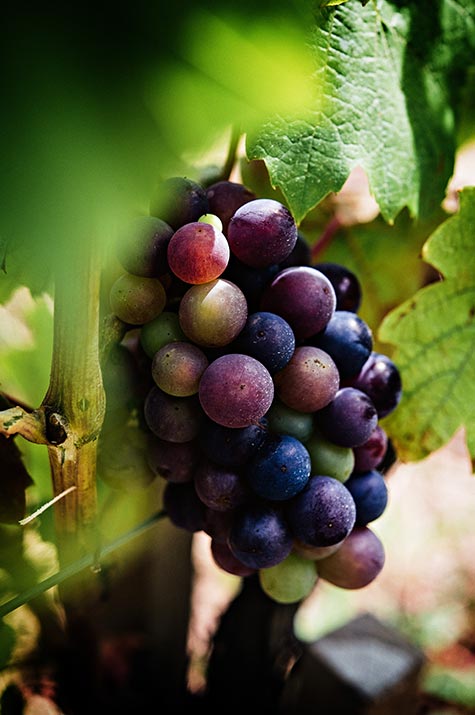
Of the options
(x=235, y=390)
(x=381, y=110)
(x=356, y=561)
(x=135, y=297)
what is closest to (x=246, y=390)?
(x=235, y=390)

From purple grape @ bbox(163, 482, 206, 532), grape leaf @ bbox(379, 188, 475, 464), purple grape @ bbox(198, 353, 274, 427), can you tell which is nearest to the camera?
purple grape @ bbox(198, 353, 274, 427)

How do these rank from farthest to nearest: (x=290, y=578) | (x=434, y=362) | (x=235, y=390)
A: (x=434, y=362), (x=290, y=578), (x=235, y=390)

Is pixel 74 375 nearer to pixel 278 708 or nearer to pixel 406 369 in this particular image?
pixel 406 369

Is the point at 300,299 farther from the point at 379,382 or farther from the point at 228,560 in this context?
the point at 228,560

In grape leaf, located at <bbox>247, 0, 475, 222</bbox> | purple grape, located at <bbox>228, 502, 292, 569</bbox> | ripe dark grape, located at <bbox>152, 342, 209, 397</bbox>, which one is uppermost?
grape leaf, located at <bbox>247, 0, 475, 222</bbox>

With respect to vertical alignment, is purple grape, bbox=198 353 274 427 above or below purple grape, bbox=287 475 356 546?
above

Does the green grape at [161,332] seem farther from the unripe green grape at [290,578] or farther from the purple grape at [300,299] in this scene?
the unripe green grape at [290,578]

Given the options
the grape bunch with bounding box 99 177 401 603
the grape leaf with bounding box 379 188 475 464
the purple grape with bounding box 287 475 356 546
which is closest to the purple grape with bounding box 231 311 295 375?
the grape bunch with bounding box 99 177 401 603

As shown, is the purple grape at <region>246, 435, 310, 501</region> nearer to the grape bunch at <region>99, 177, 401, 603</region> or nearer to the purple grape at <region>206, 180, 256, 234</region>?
the grape bunch at <region>99, 177, 401, 603</region>
